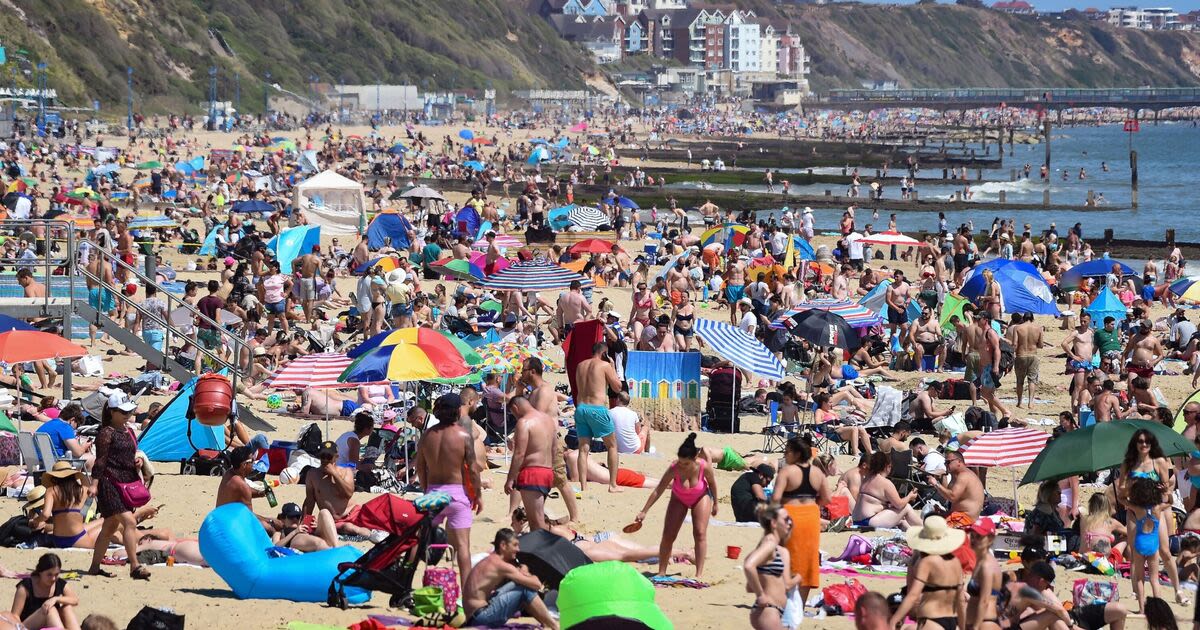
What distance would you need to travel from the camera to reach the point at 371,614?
7.82m

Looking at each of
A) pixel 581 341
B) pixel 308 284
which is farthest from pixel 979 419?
pixel 308 284

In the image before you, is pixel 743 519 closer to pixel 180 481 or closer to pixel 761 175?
pixel 180 481

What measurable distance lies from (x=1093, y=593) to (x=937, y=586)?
1.93 meters

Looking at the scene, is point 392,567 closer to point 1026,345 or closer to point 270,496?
point 270,496

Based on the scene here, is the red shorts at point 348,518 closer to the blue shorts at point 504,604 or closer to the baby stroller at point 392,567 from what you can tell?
the baby stroller at point 392,567

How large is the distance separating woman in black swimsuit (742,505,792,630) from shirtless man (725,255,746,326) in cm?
1277

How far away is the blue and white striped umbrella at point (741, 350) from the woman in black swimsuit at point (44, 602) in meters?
7.55

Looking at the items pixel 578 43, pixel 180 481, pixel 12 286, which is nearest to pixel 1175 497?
pixel 180 481

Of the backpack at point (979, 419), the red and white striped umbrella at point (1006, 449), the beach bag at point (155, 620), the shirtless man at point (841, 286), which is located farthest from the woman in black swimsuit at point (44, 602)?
the shirtless man at point (841, 286)

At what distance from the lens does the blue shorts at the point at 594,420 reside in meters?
10.9

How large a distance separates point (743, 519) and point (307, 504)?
10.2 ft

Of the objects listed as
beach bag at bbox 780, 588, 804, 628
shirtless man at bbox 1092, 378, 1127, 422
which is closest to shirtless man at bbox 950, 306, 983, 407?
shirtless man at bbox 1092, 378, 1127, 422

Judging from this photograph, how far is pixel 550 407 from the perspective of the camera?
34.7 feet

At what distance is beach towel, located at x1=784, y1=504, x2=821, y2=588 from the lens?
7.57 metres
